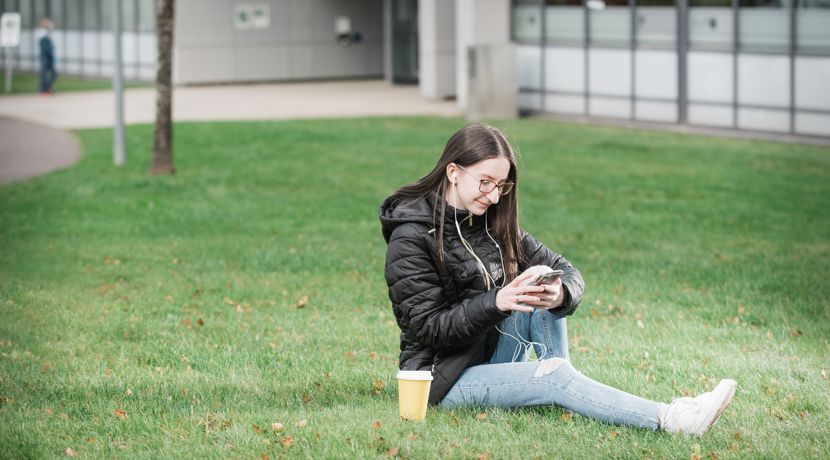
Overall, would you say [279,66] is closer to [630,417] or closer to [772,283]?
[772,283]

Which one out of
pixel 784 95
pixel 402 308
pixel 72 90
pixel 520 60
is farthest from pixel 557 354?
pixel 72 90

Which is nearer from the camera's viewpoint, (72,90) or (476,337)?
(476,337)

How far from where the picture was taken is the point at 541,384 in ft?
18.2

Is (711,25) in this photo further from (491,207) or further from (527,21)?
(491,207)

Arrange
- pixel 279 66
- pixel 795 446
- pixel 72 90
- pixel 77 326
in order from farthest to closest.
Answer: pixel 279 66
pixel 72 90
pixel 77 326
pixel 795 446

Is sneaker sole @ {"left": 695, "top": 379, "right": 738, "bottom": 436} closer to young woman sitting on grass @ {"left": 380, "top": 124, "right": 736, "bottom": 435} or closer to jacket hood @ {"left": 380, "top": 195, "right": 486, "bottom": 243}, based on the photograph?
young woman sitting on grass @ {"left": 380, "top": 124, "right": 736, "bottom": 435}

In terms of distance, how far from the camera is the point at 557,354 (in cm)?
570

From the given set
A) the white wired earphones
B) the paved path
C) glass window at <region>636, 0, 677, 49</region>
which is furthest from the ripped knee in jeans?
glass window at <region>636, 0, 677, 49</region>

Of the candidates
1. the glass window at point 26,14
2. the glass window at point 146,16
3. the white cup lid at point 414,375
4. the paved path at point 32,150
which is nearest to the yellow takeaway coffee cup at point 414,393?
the white cup lid at point 414,375

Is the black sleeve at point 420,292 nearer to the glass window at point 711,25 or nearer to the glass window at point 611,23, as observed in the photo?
the glass window at point 711,25

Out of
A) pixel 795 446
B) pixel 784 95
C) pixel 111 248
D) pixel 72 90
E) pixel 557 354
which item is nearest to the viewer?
pixel 795 446

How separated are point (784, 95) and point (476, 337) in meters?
15.9

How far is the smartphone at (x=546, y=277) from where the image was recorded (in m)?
5.09

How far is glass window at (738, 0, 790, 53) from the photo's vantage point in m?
20.1
